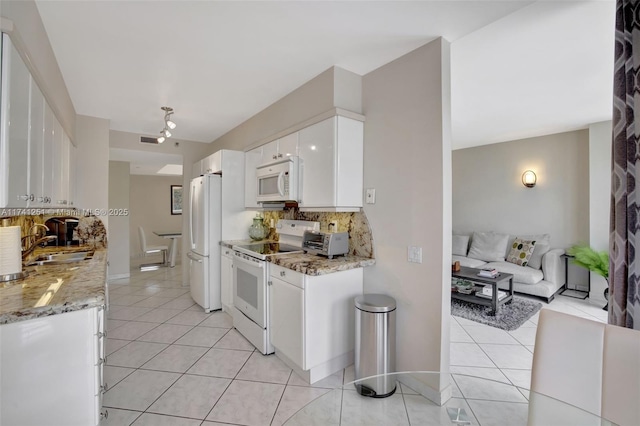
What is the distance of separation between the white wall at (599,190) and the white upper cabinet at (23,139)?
603 cm

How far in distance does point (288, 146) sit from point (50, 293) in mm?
2126

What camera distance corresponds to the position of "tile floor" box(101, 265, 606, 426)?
1.90 metres

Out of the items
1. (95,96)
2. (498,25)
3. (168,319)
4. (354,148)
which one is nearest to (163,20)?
(354,148)

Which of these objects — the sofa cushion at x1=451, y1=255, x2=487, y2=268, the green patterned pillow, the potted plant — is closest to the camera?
the potted plant

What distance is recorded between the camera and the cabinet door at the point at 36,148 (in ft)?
5.48

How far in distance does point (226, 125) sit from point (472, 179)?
471 centimetres

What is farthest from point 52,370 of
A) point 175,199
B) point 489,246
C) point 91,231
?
point 175,199

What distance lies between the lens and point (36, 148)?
69.3 inches

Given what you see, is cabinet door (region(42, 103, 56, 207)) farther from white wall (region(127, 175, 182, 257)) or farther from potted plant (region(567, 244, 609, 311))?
white wall (region(127, 175, 182, 257))

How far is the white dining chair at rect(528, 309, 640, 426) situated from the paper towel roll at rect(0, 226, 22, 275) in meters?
2.97

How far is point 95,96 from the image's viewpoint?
3219 mm

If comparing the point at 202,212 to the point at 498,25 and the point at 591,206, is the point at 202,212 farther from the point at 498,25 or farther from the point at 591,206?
the point at 591,206

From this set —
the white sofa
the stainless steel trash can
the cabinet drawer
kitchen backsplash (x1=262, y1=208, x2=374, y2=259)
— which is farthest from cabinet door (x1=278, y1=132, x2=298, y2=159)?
the white sofa

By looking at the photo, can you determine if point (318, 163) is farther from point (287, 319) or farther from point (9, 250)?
point (9, 250)
